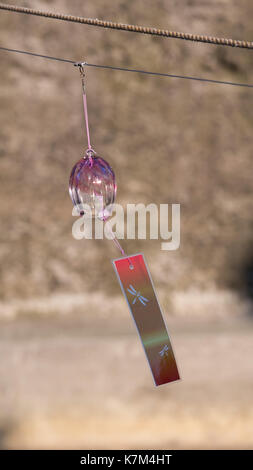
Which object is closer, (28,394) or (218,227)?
(28,394)

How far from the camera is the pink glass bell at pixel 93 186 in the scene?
2336 millimetres

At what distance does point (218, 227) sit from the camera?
162 inches

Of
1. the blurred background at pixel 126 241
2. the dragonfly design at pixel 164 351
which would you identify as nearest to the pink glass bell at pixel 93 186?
the dragonfly design at pixel 164 351

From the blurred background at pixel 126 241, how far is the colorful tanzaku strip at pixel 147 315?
5.92 feet

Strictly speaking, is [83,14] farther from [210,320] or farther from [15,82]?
[210,320]

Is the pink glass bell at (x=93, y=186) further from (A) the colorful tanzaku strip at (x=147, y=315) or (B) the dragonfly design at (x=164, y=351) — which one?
(B) the dragonfly design at (x=164, y=351)

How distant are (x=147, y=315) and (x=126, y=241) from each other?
1.93 metres

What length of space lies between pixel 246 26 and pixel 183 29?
40cm

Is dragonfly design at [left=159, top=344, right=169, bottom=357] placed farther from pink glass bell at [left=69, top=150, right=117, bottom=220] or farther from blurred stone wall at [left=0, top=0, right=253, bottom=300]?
blurred stone wall at [left=0, top=0, right=253, bottom=300]

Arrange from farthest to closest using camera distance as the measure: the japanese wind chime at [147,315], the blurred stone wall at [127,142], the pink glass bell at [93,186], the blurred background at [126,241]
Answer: the blurred stone wall at [127,142] → the blurred background at [126,241] → the pink glass bell at [93,186] → the japanese wind chime at [147,315]

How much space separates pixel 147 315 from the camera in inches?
83.6

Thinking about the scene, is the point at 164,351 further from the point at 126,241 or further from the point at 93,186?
the point at 126,241

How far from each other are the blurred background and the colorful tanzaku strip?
1.81 metres

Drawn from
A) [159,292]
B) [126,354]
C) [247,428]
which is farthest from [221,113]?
[247,428]
